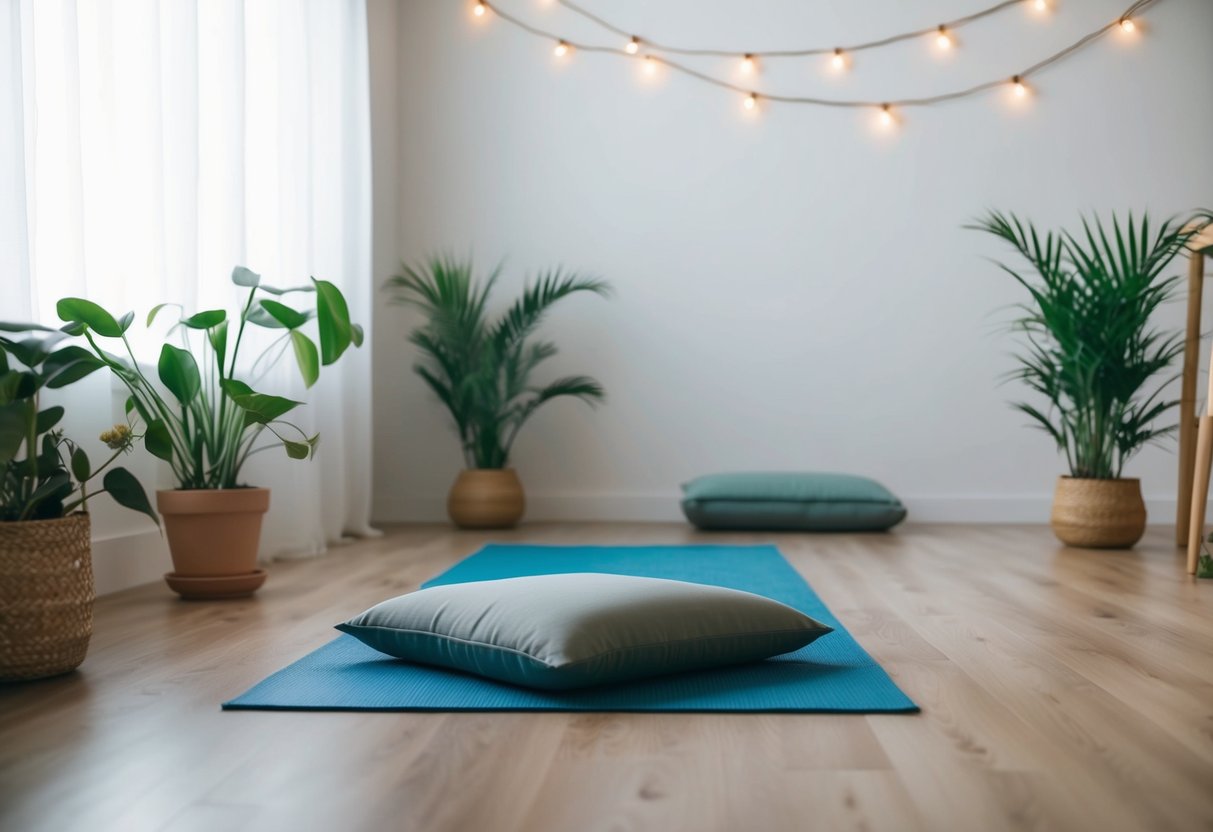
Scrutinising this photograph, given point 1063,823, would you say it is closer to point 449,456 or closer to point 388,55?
point 449,456

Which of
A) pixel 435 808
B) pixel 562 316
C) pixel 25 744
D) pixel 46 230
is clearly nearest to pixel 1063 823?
pixel 435 808

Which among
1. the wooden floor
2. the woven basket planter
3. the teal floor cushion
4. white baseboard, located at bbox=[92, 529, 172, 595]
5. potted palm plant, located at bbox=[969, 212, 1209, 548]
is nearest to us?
the wooden floor

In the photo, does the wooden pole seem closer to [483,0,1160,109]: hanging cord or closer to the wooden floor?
[483,0,1160,109]: hanging cord

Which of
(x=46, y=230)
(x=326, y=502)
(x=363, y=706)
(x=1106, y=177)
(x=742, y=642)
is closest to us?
(x=363, y=706)

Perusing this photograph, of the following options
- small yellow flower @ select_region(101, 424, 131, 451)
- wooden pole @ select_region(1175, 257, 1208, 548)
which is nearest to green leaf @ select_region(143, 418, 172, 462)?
small yellow flower @ select_region(101, 424, 131, 451)

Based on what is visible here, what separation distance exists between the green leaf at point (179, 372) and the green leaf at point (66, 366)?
0.53m

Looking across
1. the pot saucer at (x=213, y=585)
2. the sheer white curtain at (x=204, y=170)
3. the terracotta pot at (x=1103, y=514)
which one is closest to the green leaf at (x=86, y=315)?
the sheer white curtain at (x=204, y=170)

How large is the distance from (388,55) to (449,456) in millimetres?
1730

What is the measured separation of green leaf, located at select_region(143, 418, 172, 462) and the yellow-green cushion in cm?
74

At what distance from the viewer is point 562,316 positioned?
4898mm

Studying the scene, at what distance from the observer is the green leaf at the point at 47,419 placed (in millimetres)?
1833

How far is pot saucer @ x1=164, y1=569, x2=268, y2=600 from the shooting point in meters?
2.60

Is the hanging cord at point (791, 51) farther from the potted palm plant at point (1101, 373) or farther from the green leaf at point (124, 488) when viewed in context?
the green leaf at point (124, 488)

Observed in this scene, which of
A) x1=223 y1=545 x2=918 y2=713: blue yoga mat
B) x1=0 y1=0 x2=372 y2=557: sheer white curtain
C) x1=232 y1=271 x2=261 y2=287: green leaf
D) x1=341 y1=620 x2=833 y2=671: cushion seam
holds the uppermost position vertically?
x1=0 y1=0 x2=372 y2=557: sheer white curtain
